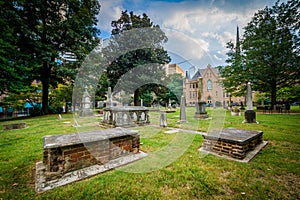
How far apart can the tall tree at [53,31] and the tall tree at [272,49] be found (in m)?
17.5

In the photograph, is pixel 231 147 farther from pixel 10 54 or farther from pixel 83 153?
pixel 10 54

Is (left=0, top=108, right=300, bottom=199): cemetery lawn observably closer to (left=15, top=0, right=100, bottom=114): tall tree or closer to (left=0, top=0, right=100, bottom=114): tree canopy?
(left=0, top=0, right=100, bottom=114): tree canopy

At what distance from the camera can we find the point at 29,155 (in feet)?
10.7

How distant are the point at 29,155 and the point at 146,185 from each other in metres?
3.28

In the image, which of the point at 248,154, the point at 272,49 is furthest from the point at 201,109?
the point at 272,49

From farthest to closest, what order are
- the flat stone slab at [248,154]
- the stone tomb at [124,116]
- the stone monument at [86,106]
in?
the stone monument at [86,106]
the stone tomb at [124,116]
the flat stone slab at [248,154]

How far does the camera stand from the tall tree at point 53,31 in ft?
36.0

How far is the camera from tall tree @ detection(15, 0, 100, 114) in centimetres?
1097

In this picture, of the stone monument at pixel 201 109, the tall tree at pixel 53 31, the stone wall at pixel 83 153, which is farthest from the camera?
the tall tree at pixel 53 31

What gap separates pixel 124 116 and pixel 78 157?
4393mm

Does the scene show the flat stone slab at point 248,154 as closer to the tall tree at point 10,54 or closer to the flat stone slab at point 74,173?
the flat stone slab at point 74,173

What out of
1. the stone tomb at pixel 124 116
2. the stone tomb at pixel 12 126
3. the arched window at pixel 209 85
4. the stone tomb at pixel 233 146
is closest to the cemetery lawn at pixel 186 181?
the stone tomb at pixel 233 146

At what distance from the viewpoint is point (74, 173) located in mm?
2270

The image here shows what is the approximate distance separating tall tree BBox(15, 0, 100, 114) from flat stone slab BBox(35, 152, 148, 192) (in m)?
12.6
